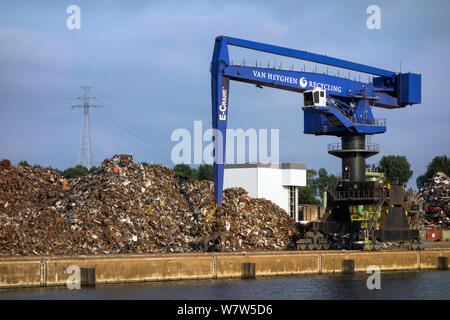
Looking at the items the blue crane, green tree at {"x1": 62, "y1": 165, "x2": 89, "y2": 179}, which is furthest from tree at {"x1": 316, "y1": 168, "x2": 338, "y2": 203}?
the blue crane

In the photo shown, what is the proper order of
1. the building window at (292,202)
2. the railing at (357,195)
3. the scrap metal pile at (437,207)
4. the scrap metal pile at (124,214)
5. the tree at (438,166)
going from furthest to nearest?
the tree at (438,166)
the scrap metal pile at (437,207)
the building window at (292,202)
the railing at (357,195)
the scrap metal pile at (124,214)

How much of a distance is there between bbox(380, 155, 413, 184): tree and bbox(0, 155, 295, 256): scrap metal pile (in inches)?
2482

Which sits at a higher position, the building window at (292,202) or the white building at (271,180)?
the white building at (271,180)

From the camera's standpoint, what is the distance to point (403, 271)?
1570 inches

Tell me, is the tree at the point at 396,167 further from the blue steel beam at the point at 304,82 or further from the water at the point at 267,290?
the water at the point at 267,290

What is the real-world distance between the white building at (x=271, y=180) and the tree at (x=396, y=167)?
4787 cm

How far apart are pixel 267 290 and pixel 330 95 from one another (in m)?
18.1

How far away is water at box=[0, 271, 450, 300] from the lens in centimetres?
2770

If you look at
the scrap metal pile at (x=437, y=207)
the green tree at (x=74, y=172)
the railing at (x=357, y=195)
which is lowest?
the scrap metal pile at (x=437, y=207)

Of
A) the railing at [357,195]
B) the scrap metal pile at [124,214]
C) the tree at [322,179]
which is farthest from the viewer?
the tree at [322,179]

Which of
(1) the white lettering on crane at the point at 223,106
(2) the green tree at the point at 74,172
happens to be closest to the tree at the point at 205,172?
(2) the green tree at the point at 74,172

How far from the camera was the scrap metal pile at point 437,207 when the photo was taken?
6225cm

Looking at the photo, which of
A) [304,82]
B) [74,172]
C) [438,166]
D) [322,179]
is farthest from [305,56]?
[322,179]
